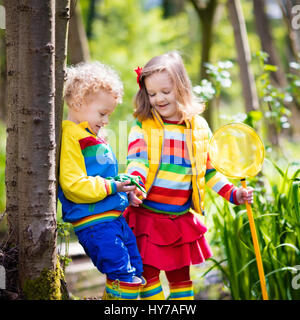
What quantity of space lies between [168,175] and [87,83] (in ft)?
2.00

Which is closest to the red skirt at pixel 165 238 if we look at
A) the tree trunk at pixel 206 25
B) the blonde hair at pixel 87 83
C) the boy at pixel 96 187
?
the boy at pixel 96 187

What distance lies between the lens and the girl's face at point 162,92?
85.6 inches

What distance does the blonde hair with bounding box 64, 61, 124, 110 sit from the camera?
202 centimetres

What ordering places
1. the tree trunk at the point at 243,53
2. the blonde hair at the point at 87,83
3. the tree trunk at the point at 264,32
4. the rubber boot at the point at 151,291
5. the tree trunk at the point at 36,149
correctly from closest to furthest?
1. the tree trunk at the point at 36,149
2. the blonde hair at the point at 87,83
3. the rubber boot at the point at 151,291
4. the tree trunk at the point at 243,53
5. the tree trunk at the point at 264,32

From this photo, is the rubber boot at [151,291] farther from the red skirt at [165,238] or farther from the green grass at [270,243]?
the green grass at [270,243]

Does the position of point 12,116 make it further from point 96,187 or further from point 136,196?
point 136,196

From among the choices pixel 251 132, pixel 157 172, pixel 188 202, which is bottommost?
pixel 188 202

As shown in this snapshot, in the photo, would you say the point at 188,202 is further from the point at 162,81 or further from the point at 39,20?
the point at 39,20

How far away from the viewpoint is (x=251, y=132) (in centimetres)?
216

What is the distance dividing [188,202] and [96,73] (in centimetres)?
82

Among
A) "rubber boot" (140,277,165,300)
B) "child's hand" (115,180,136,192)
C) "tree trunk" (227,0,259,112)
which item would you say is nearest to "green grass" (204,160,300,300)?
"rubber boot" (140,277,165,300)

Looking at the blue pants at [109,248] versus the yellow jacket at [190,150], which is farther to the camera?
the yellow jacket at [190,150]

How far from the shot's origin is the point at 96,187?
6.16 feet
